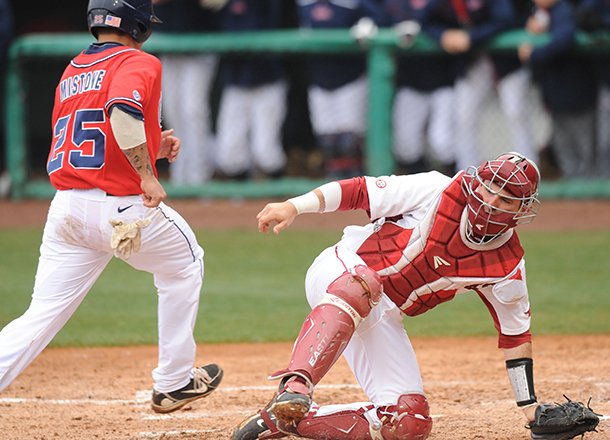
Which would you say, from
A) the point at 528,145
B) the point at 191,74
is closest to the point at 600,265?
the point at 528,145

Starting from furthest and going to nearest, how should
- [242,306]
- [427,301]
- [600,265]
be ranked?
[600,265]
[242,306]
[427,301]

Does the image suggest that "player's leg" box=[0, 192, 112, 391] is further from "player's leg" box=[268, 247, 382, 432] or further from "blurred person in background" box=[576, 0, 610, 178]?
"blurred person in background" box=[576, 0, 610, 178]

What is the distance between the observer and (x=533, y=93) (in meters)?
9.91

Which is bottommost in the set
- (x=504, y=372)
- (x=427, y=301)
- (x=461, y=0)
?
(x=504, y=372)

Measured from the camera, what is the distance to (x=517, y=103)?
32.1 feet

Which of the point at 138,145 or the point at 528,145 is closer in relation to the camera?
the point at 138,145

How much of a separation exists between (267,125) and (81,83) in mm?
5714

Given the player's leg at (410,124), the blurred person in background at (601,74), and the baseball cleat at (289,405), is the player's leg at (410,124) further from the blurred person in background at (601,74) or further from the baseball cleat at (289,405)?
the baseball cleat at (289,405)

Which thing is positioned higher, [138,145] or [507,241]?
[138,145]

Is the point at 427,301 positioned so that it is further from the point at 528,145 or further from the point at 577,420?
the point at 528,145

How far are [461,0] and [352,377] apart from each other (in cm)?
487

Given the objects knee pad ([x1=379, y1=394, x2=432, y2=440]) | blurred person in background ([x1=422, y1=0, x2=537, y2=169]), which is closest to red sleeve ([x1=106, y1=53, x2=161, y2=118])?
knee pad ([x1=379, y1=394, x2=432, y2=440])

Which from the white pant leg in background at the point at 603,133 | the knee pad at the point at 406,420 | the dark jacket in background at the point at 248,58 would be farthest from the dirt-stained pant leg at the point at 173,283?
the white pant leg in background at the point at 603,133

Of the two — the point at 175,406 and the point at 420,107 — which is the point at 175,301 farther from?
the point at 420,107
